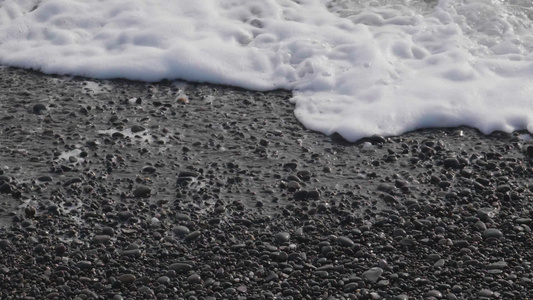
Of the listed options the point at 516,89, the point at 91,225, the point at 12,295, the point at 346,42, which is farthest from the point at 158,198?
the point at 516,89

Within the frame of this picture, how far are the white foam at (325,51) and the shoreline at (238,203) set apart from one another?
27 cm

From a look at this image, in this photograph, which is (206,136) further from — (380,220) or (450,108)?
(450,108)

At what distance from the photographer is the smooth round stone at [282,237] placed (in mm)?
4613

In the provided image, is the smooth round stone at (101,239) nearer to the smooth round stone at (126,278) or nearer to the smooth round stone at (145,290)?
the smooth round stone at (126,278)

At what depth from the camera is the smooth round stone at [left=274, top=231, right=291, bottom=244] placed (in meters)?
4.61

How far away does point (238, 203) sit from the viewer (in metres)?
4.93

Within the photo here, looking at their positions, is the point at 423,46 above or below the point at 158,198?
above

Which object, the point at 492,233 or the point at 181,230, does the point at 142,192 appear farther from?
the point at 492,233

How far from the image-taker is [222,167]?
Result: 531 cm

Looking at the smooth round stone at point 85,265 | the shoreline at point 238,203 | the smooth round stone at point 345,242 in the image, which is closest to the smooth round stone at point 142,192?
the shoreline at point 238,203

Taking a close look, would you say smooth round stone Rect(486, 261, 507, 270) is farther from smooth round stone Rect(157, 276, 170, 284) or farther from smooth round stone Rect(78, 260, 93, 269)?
smooth round stone Rect(78, 260, 93, 269)

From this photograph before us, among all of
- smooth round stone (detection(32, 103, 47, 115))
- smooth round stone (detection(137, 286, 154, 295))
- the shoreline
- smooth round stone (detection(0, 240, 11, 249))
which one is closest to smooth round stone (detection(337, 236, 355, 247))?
the shoreline

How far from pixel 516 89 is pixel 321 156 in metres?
2.02

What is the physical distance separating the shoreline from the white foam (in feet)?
0.89
